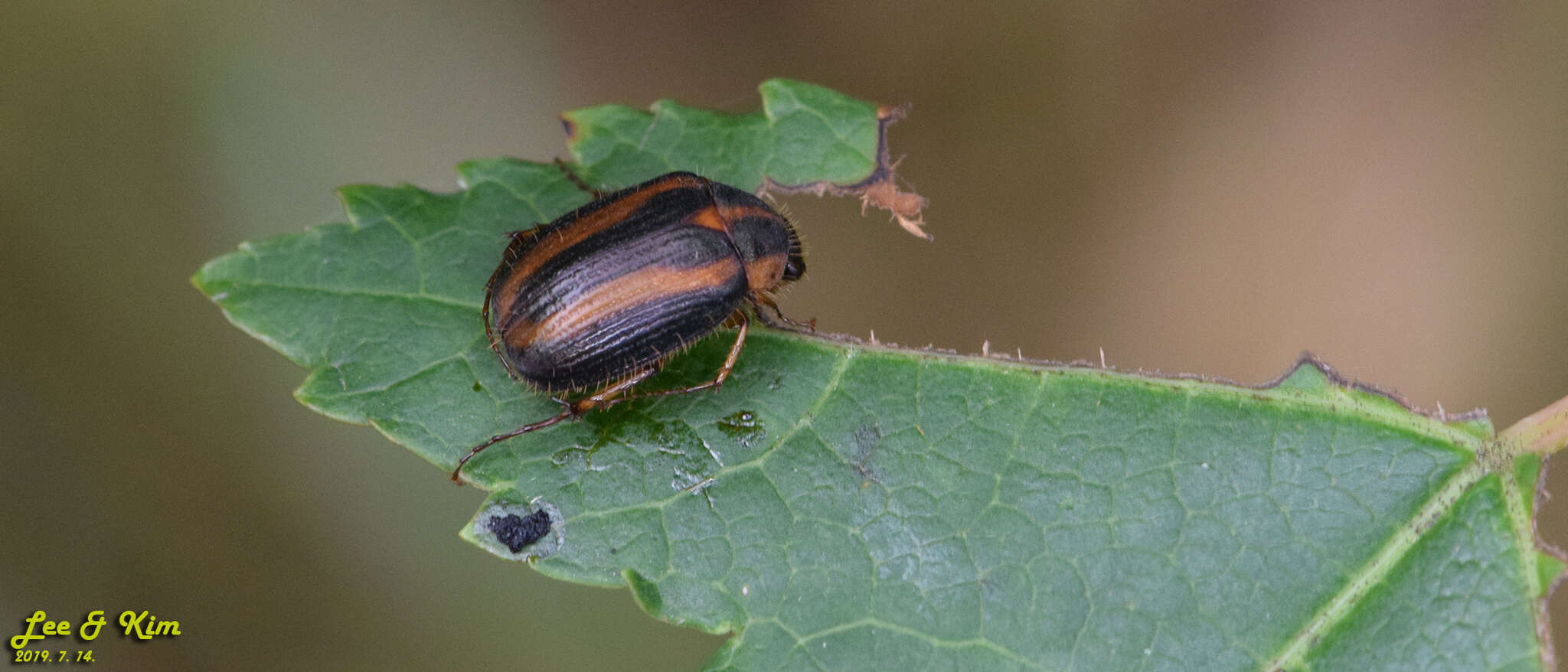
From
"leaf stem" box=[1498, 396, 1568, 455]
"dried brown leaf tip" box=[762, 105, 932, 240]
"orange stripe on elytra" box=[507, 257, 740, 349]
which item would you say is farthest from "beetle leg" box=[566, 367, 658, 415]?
"leaf stem" box=[1498, 396, 1568, 455]

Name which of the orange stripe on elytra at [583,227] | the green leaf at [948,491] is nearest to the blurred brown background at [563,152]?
the green leaf at [948,491]

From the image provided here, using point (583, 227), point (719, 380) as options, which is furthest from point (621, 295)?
point (719, 380)

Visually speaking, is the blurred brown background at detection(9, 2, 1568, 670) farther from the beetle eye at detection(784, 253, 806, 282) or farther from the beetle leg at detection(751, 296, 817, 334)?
the beetle leg at detection(751, 296, 817, 334)

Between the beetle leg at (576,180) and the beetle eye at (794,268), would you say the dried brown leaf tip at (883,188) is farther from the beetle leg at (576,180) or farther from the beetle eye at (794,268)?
the beetle leg at (576,180)

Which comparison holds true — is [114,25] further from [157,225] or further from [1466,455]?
[1466,455]

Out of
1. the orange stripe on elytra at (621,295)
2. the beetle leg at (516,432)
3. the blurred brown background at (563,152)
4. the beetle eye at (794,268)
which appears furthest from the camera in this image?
the blurred brown background at (563,152)

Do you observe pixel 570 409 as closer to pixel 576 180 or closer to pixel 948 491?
pixel 576 180
